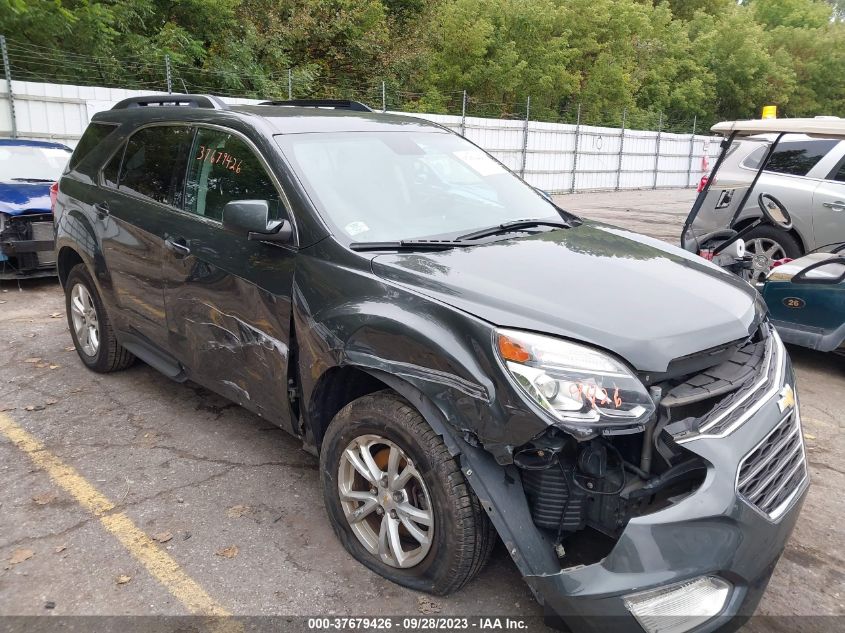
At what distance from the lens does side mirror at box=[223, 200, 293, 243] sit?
2998 mm

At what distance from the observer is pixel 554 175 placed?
23.0 meters

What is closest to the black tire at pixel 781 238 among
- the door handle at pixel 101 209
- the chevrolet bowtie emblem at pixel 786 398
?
the chevrolet bowtie emblem at pixel 786 398

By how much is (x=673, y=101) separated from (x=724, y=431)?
1579 inches

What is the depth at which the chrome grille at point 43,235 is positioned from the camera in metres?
7.46

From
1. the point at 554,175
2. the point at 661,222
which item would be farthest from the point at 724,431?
the point at 554,175

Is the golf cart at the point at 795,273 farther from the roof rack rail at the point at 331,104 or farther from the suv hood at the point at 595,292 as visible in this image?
the roof rack rail at the point at 331,104

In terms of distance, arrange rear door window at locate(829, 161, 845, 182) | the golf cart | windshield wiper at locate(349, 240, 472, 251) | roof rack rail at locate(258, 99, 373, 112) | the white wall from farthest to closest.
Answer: the white wall, rear door window at locate(829, 161, 845, 182), the golf cart, roof rack rail at locate(258, 99, 373, 112), windshield wiper at locate(349, 240, 472, 251)

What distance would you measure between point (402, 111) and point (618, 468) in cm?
1964

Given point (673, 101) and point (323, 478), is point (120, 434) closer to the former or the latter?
point (323, 478)

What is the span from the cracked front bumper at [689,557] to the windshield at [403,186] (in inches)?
61.0

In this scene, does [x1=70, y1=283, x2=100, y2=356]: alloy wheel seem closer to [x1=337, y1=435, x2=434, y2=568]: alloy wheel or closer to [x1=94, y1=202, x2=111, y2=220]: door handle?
[x1=94, y1=202, x2=111, y2=220]: door handle

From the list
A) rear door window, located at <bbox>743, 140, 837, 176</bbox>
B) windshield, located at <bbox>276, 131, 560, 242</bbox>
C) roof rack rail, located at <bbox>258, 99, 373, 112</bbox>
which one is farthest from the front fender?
rear door window, located at <bbox>743, 140, 837, 176</bbox>

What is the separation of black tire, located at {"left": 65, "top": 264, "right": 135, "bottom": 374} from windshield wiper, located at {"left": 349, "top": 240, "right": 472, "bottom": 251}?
2603 mm

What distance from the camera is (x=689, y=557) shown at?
6.89 ft
